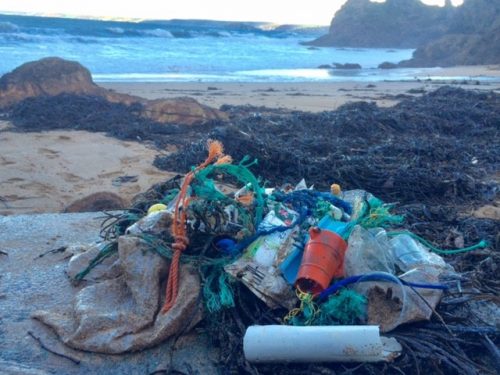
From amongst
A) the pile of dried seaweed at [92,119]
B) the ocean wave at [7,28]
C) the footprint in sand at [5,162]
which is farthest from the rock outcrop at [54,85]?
the ocean wave at [7,28]

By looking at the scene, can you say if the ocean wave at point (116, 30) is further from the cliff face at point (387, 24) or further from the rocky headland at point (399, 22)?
the cliff face at point (387, 24)

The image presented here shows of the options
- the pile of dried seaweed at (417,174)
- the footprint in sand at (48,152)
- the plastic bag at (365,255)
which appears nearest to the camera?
the pile of dried seaweed at (417,174)

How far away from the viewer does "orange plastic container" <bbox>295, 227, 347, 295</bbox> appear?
2.74 metres

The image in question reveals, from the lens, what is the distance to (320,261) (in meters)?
2.76

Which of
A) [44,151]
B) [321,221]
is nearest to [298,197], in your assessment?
[321,221]

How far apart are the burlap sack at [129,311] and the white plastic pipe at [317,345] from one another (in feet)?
1.44

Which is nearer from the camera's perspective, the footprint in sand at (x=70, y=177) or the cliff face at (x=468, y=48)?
the footprint in sand at (x=70, y=177)

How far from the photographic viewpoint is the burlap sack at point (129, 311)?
9.04 feet

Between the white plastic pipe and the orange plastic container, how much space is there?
10.2 inches

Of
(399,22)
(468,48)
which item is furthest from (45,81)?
(399,22)

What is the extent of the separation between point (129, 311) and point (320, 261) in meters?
0.97

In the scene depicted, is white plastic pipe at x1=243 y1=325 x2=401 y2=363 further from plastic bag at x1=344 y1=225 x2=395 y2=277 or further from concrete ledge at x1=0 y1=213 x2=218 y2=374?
plastic bag at x1=344 y1=225 x2=395 y2=277

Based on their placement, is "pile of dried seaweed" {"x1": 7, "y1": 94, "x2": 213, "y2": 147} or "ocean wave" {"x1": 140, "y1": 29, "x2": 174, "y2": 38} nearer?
"pile of dried seaweed" {"x1": 7, "y1": 94, "x2": 213, "y2": 147}

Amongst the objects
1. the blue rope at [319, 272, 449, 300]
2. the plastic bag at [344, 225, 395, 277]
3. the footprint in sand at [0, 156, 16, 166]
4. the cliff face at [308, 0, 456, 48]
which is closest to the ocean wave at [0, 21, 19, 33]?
the cliff face at [308, 0, 456, 48]
